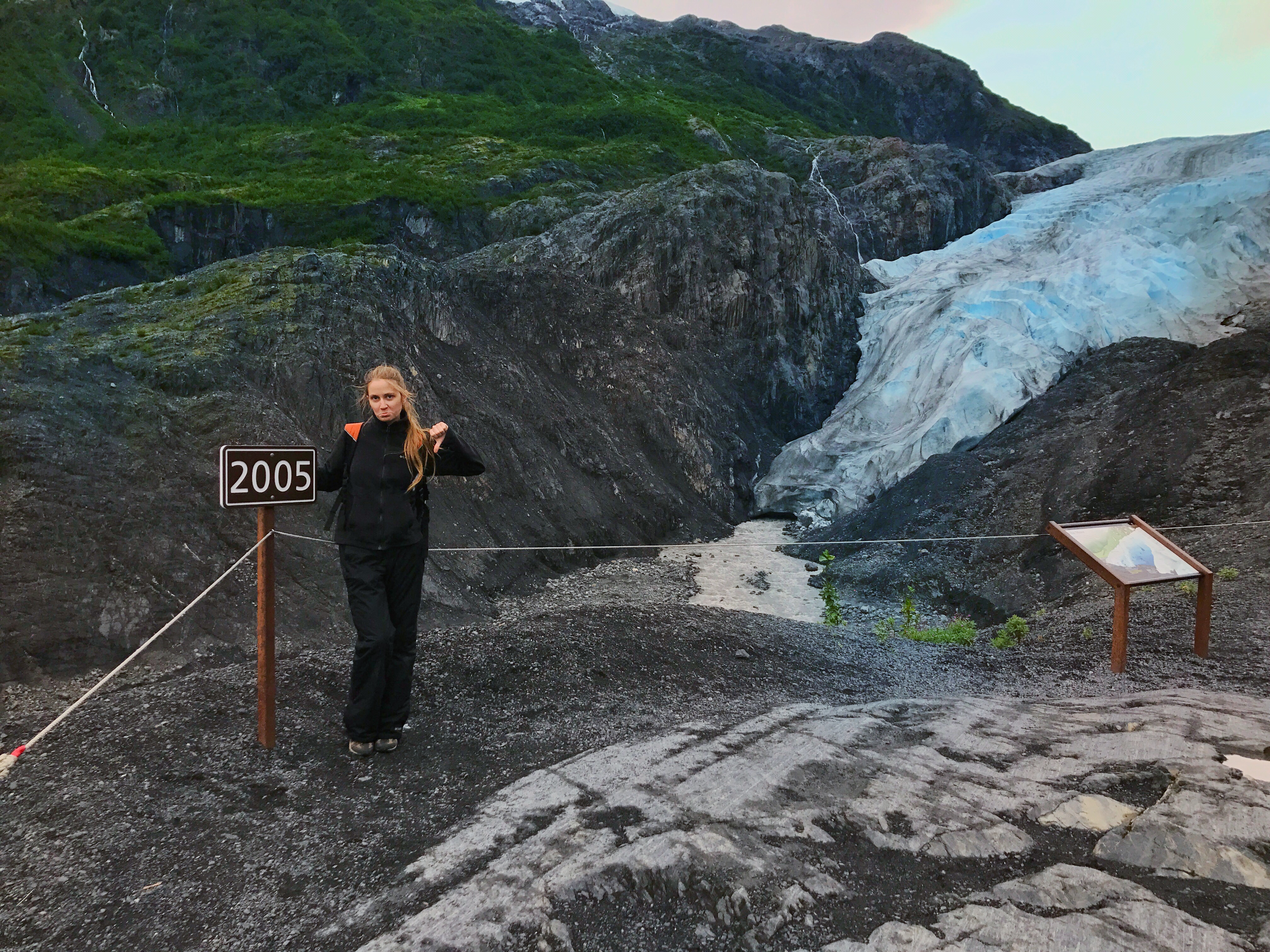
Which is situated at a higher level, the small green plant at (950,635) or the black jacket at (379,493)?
the black jacket at (379,493)

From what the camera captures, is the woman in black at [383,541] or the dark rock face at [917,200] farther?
the dark rock face at [917,200]

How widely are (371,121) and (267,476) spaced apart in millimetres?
43002

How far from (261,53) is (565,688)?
49.8m

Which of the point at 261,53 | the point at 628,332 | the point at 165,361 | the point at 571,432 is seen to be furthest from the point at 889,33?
the point at 165,361

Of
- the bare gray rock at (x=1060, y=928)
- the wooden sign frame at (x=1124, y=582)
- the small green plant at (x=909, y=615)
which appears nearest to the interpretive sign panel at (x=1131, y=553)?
the wooden sign frame at (x=1124, y=582)

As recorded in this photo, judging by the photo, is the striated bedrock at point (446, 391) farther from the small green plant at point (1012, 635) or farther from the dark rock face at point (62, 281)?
the dark rock face at point (62, 281)

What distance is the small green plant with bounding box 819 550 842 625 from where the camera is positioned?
1067 centimetres

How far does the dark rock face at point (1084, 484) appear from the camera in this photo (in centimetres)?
1188

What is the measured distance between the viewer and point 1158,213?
2502 cm

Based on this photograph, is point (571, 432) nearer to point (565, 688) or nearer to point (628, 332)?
point (628, 332)

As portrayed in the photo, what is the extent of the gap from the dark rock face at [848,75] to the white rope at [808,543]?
5116 cm

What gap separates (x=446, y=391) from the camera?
14898mm

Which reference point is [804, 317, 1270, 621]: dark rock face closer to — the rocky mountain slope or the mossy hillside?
the mossy hillside

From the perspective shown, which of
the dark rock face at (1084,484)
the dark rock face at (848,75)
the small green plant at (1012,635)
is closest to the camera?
the small green plant at (1012,635)
